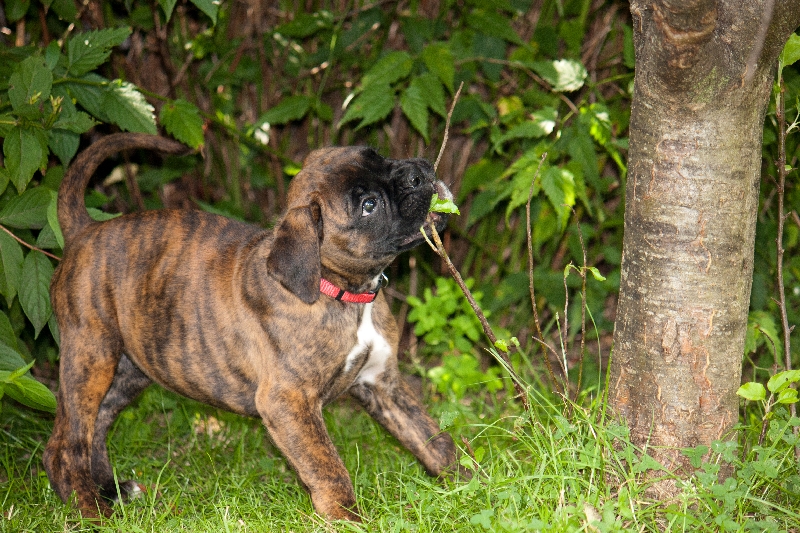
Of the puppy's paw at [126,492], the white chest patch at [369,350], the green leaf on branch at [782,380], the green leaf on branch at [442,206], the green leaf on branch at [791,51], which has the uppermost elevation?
the green leaf on branch at [791,51]

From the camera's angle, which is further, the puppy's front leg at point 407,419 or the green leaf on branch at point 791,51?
the puppy's front leg at point 407,419

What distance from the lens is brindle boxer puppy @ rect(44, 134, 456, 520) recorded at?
3301 millimetres

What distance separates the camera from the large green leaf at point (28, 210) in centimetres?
370

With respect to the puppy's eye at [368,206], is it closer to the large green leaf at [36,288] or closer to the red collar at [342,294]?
the red collar at [342,294]

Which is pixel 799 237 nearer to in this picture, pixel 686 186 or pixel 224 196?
pixel 686 186

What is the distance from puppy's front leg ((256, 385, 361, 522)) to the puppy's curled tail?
1.28 meters

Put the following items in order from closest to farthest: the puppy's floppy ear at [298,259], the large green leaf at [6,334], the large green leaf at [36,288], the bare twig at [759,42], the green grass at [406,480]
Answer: the bare twig at [759,42] < the green grass at [406,480] < the puppy's floppy ear at [298,259] < the large green leaf at [6,334] < the large green leaf at [36,288]

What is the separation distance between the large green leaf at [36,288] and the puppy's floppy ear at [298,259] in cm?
131

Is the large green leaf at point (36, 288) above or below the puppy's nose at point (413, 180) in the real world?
below

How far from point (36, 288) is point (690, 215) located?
2829 mm

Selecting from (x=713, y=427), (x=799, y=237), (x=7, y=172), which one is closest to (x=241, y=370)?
(x=7, y=172)

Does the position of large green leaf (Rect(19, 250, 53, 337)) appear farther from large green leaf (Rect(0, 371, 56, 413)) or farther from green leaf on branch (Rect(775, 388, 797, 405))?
green leaf on branch (Rect(775, 388, 797, 405))

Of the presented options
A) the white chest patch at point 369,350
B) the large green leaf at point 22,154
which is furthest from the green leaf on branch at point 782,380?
the large green leaf at point 22,154

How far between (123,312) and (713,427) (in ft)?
8.20
